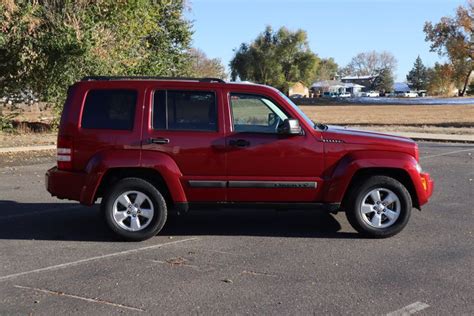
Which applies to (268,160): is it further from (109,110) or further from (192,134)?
(109,110)

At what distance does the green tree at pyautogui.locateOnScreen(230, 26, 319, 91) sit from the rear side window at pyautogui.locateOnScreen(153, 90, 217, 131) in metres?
90.7

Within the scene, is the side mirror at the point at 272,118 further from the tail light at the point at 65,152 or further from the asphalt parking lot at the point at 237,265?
the tail light at the point at 65,152

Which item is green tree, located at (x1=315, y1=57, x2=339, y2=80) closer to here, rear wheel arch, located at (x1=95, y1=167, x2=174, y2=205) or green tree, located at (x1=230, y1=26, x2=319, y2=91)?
green tree, located at (x1=230, y1=26, x2=319, y2=91)

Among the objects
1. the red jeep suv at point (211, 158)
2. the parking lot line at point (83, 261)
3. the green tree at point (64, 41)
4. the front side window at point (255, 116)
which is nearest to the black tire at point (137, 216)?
the red jeep suv at point (211, 158)

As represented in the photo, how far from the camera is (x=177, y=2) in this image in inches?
1077

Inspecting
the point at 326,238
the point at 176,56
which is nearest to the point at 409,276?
the point at 326,238

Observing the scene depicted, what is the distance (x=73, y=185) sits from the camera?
6.43 metres

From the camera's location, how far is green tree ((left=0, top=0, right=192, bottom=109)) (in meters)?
17.0

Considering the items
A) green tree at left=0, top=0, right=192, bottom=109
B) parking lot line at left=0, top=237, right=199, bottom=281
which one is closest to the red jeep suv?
parking lot line at left=0, top=237, right=199, bottom=281

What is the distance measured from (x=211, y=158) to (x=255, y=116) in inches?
30.0

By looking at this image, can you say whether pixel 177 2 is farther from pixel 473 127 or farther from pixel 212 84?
pixel 212 84

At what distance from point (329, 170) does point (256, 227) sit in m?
1.36

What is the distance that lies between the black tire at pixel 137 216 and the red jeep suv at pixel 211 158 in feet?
0.04

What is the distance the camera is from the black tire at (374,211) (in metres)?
6.43
